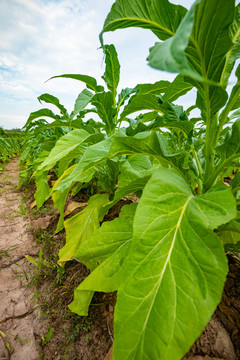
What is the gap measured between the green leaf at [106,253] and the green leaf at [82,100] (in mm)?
658

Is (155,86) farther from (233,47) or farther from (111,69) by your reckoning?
(233,47)

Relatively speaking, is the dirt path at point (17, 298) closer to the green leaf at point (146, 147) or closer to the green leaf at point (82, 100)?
the green leaf at point (146, 147)

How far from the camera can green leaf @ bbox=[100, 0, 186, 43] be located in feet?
1.88

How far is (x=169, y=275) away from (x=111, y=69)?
1.47 meters

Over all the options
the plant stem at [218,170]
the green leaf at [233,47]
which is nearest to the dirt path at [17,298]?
the plant stem at [218,170]

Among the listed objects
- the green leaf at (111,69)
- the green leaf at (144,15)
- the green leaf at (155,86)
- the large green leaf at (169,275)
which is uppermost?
the green leaf at (111,69)

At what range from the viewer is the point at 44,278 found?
1.12 meters

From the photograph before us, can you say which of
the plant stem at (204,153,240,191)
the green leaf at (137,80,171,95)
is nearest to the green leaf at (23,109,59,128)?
the green leaf at (137,80,171,95)

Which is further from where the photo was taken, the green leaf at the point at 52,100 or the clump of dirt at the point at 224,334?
Answer: the green leaf at the point at 52,100

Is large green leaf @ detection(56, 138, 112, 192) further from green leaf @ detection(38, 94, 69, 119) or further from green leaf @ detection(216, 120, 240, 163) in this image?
green leaf @ detection(38, 94, 69, 119)

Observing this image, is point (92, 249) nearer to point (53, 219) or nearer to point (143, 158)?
point (143, 158)

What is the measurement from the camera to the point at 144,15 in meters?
0.61

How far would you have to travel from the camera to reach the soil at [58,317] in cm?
67

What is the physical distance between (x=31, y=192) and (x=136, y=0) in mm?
2517
